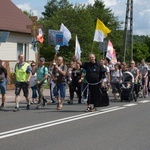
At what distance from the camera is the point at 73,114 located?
535 inches

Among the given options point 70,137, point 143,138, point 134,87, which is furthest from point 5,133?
point 134,87

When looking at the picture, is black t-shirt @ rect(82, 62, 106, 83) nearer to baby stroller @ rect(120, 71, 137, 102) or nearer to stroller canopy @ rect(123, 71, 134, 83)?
baby stroller @ rect(120, 71, 137, 102)

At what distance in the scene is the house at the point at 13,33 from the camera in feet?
98.3

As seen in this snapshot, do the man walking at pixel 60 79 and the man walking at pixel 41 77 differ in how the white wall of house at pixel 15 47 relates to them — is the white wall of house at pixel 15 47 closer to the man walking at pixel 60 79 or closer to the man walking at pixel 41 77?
the man walking at pixel 41 77

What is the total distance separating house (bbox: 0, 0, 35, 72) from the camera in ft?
98.3

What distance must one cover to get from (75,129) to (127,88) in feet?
26.4

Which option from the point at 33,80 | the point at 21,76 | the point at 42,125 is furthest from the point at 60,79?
the point at 42,125

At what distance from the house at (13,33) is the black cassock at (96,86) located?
1552 centimetres

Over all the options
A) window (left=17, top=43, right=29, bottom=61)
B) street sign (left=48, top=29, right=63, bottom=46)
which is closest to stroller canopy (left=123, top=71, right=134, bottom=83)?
street sign (left=48, top=29, right=63, bottom=46)

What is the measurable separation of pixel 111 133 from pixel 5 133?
7.76ft

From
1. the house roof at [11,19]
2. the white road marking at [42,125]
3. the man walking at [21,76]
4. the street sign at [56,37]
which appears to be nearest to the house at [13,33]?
the house roof at [11,19]

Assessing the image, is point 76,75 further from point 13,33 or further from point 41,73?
point 13,33

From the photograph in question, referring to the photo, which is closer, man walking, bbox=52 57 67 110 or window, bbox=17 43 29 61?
man walking, bbox=52 57 67 110

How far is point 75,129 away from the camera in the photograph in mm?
10648
